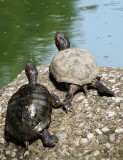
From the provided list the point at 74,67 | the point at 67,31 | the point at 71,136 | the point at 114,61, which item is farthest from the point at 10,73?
the point at 71,136

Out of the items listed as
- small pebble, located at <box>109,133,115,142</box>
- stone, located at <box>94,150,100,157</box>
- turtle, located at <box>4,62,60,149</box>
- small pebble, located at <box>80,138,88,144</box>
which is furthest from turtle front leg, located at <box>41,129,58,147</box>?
small pebble, located at <box>109,133,115,142</box>

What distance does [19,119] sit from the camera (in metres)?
6.05

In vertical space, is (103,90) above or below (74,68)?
below

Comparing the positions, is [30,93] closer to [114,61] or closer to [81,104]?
[81,104]

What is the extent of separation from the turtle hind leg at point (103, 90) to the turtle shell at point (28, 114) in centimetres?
81

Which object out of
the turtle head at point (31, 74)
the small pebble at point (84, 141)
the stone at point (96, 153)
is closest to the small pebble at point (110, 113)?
the small pebble at point (84, 141)

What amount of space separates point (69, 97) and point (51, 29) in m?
7.49

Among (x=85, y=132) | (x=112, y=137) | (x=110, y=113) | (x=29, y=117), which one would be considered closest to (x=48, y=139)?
(x=29, y=117)

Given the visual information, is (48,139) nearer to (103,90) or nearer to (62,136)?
(62,136)

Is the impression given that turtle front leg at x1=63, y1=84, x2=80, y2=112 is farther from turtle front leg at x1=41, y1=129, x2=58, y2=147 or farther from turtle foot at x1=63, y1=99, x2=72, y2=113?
turtle front leg at x1=41, y1=129, x2=58, y2=147

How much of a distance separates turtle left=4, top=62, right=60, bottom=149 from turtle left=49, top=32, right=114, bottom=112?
1.68 feet

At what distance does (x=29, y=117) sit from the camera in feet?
19.8

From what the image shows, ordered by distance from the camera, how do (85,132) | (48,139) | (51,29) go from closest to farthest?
(48,139), (85,132), (51,29)

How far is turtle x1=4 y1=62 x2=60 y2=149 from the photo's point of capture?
603 cm
